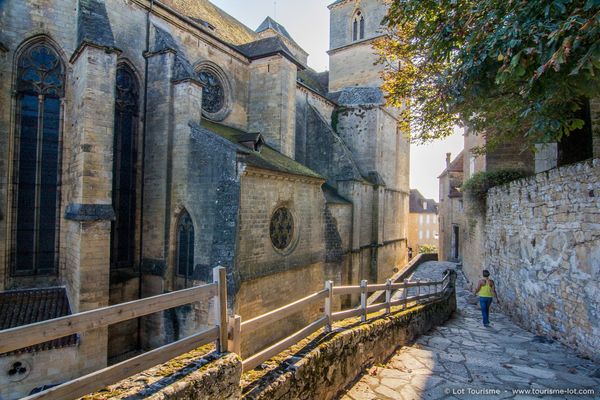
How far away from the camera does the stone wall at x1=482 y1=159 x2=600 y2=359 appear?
5727 millimetres

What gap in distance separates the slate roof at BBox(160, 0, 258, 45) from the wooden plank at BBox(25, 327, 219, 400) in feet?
42.0

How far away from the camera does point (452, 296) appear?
33.2 feet

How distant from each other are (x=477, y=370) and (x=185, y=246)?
8.14m

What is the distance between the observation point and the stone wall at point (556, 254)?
18.8 ft

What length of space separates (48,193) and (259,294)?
6.59m

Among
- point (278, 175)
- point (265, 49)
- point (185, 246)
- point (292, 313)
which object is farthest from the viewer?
point (265, 49)

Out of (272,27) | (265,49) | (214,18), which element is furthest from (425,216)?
(214,18)

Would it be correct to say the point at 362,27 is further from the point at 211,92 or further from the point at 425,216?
the point at 425,216

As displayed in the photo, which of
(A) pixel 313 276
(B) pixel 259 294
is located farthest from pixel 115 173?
(A) pixel 313 276

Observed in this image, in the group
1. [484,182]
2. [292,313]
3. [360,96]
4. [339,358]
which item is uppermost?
[360,96]

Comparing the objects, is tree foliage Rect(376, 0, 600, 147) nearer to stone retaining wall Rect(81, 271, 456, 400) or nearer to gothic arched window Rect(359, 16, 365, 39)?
stone retaining wall Rect(81, 271, 456, 400)

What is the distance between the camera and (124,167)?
10750 millimetres

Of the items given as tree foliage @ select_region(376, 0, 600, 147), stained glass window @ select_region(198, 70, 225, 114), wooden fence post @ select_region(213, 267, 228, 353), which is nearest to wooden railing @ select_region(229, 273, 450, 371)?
wooden fence post @ select_region(213, 267, 228, 353)

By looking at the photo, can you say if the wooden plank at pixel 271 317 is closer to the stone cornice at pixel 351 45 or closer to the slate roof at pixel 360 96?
the slate roof at pixel 360 96
